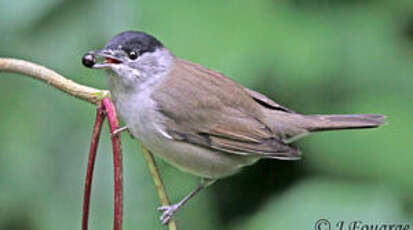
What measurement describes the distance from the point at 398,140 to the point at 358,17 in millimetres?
794

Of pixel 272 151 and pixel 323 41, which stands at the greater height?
pixel 323 41

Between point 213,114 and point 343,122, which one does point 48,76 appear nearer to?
point 213,114

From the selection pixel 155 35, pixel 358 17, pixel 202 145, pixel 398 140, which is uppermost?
pixel 358 17

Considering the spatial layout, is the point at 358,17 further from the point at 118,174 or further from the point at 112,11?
the point at 118,174

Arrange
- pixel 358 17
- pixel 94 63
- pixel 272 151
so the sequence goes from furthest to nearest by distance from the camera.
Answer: pixel 358 17, pixel 272 151, pixel 94 63

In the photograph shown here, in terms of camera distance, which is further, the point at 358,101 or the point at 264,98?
the point at 358,101

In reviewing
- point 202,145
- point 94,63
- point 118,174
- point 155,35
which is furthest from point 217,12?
point 118,174

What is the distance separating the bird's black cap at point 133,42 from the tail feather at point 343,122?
90 centimetres

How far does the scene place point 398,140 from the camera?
424 cm

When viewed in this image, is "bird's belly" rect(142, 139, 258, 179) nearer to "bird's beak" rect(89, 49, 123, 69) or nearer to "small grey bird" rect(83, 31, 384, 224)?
"small grey bird" rect(83, 31, 384, 224)

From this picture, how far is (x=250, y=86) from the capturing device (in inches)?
164

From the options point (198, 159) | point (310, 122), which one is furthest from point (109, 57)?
point (310, 122)

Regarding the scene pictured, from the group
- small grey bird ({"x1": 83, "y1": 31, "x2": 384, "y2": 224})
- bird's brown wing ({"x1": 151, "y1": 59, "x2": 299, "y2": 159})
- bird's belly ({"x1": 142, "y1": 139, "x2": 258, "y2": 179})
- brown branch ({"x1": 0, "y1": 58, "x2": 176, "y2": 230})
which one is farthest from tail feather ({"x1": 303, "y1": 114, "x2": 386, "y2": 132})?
brown branch ({"x1": 0, "y1": 58, "x2": 176, "y2": 230})

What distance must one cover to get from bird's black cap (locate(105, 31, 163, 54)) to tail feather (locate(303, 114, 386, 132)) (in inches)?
35.5
